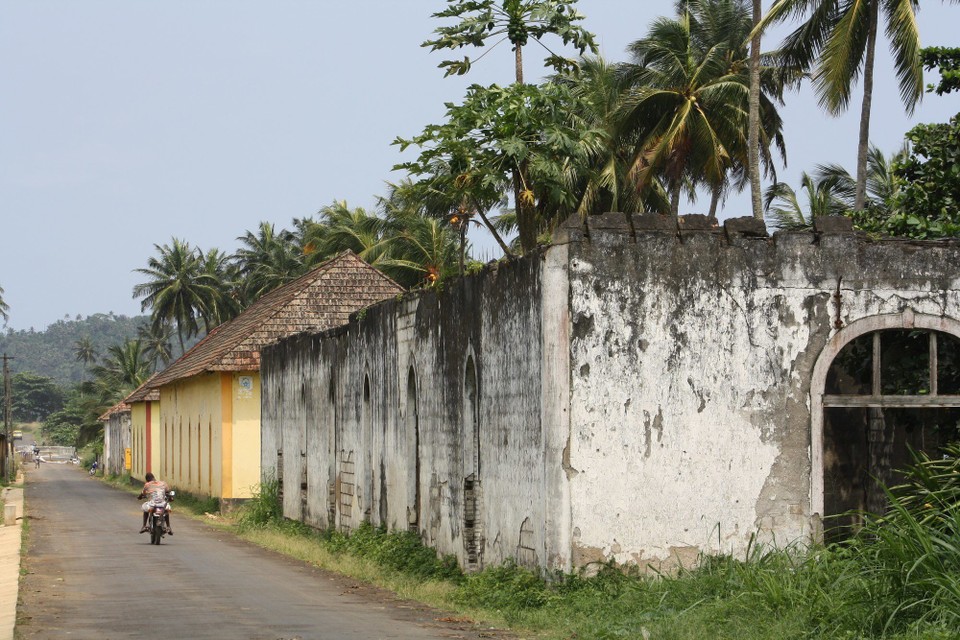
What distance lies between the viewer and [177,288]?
242 feet

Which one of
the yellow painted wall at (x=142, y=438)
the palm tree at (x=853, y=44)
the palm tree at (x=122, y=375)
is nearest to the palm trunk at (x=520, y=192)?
the palm tree at (x=853, y=44)

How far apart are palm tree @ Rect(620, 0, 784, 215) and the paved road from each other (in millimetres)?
16066

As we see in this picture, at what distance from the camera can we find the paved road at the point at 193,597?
456 inches

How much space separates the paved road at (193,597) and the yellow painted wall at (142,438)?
23.8 metres

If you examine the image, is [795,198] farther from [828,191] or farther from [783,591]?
[783,591]

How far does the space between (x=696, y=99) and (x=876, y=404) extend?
74.5 feet

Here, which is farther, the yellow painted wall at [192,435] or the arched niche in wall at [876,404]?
the yellow painted wall at [192,435]

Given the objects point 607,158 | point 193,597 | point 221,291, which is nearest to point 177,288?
point 221,291

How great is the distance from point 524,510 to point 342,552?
6.86 m

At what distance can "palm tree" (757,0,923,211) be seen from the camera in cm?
2577

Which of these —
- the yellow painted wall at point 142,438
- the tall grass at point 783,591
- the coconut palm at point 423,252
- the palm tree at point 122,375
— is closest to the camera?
the tall grass at point 783,591

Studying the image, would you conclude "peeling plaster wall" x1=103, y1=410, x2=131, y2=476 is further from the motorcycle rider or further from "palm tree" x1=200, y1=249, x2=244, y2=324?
the motorcycle rider

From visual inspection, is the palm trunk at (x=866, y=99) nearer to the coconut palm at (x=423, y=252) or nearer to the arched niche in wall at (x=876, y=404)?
the arched niche in wall at (x=876, y=404)

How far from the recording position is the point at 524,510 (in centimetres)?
1300
